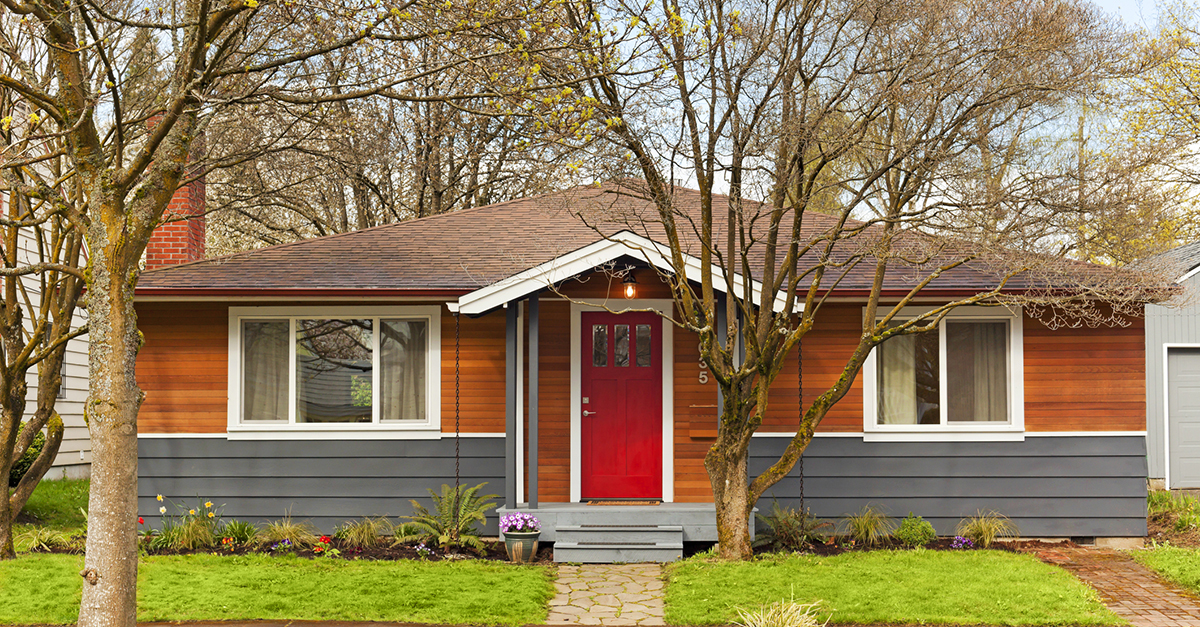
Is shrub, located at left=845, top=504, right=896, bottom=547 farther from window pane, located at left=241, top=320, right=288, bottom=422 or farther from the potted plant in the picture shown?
window pane, located at left=241, top=320, right=288, bottom=422

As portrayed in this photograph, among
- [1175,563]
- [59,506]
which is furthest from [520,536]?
[59,506]

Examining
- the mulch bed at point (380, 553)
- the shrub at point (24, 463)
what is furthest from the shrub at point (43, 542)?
the shrub at point (24, 463)

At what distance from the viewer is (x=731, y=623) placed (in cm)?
615

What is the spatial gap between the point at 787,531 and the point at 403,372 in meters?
4.32

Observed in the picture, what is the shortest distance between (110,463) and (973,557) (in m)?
7.04

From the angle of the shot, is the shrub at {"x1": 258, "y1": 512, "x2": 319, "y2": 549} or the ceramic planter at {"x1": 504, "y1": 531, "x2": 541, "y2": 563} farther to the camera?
the shrub at {"x1": 258, "y1": 512, "x2": 319, "y2": 549}

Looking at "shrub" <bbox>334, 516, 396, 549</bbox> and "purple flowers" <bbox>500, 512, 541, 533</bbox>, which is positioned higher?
"purple flowers" <bbox>500, 512, 541, 533</bbox>

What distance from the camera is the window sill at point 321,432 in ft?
31.0

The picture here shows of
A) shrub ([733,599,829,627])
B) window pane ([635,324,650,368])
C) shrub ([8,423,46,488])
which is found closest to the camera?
shrub ([733,599,829,627])

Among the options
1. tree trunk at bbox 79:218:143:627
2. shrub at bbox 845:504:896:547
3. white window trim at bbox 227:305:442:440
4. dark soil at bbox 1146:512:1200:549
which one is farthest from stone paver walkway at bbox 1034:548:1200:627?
tree trunk at bbox 79:218:143:627

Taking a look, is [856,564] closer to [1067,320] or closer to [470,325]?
[1067,320]

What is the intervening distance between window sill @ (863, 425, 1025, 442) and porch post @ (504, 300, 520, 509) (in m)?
3.70

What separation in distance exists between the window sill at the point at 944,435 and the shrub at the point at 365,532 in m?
5.10

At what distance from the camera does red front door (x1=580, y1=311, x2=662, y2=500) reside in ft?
31.6
